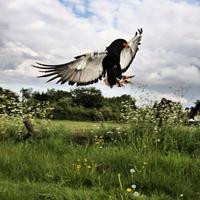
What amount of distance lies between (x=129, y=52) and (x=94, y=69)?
1318 mm

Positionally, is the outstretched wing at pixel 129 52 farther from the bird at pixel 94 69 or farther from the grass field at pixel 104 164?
the grass field at pixel 104 164

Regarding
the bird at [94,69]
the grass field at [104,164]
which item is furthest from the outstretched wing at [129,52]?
the grass field at [104,164]

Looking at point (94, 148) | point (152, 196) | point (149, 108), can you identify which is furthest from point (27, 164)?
point (149, 108)

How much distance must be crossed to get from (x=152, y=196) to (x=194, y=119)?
540 centimetres

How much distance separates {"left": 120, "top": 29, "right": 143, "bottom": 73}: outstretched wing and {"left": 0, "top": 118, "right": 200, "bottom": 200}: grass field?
1.14 metres

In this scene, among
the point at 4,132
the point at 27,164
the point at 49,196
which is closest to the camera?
the point at 49,196

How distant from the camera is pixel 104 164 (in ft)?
26.8

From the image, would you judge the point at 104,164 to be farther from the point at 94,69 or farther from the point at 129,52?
the point at 129,52

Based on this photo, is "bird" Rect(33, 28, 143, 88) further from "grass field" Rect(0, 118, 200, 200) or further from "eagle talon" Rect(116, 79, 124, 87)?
"grass field" Rect(0, 118, 200, 200)

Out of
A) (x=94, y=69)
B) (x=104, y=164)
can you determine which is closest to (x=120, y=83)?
(x=94, y=69)

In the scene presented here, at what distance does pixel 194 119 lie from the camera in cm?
1181

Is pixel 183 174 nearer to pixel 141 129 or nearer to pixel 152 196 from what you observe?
pixel 152 196

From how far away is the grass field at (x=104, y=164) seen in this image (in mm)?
6824

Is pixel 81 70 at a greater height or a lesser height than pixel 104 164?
greater
